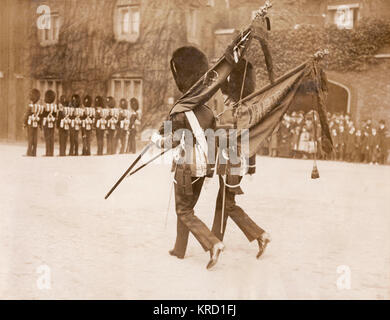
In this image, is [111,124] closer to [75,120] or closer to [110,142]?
[110,142]

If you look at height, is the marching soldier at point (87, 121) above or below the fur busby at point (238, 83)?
below

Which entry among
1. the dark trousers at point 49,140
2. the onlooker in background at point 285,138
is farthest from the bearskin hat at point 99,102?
the onlooker in background at point 285,138

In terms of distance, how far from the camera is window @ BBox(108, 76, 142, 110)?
16312mm

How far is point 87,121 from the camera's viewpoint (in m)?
13.7

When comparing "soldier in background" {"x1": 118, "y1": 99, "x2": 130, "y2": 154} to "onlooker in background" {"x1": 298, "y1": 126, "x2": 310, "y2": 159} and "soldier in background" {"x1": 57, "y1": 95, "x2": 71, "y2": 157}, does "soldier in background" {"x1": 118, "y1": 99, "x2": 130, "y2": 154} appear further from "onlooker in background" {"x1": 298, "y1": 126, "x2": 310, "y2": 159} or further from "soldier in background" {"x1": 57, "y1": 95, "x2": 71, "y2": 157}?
"onlooker in background" {"x1": 298, "y1": 126, "x2": 310, "y2": 159}

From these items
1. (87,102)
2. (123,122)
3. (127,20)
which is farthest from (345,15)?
(87,102)

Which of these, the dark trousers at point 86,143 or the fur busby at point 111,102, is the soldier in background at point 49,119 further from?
the fur busby at point 111,102

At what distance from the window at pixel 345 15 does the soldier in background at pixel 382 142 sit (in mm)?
3452

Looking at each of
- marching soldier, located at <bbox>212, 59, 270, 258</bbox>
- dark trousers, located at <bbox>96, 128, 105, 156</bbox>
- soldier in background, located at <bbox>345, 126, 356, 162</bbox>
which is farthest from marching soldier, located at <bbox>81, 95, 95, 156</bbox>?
marching soldier, located at <bbox>212, 59, 270, 258</bbox>

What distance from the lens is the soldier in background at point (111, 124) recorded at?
14.2 m

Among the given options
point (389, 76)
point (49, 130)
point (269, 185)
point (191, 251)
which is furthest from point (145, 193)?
point (389, 76)

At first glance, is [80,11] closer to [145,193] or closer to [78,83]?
[78,83]

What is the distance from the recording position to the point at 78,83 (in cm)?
1692

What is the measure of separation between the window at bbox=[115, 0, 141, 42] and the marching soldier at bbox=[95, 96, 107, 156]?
317 centimetres
